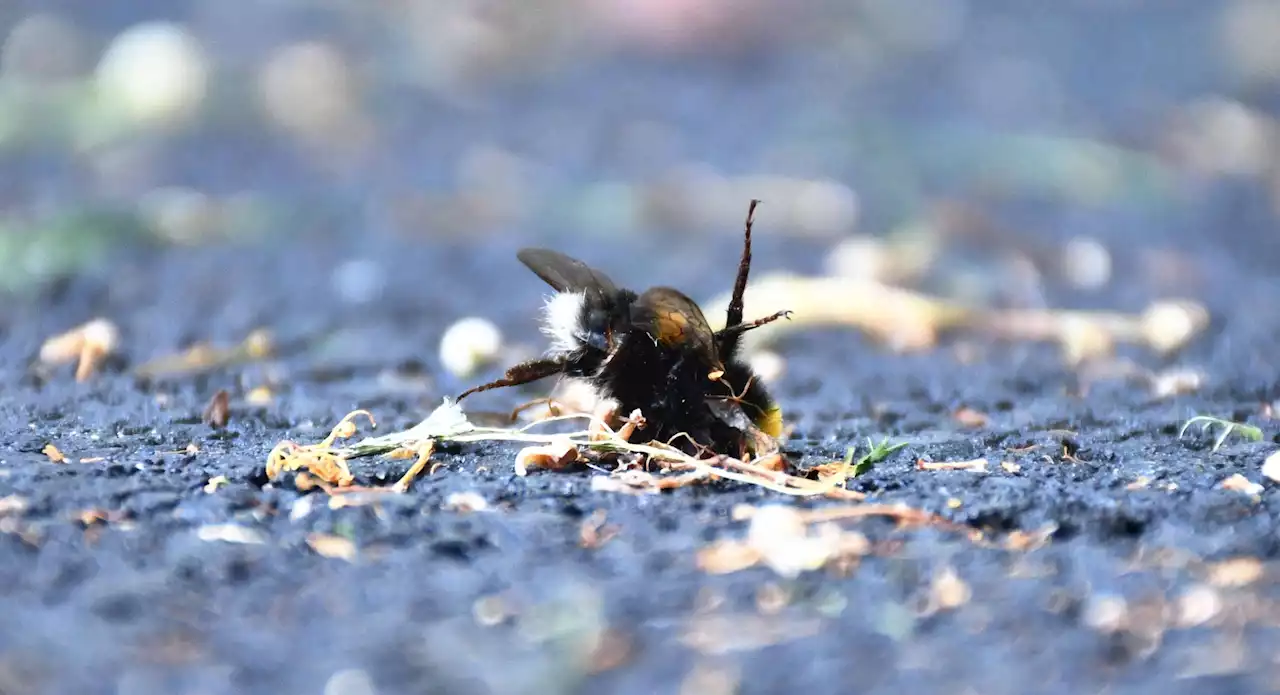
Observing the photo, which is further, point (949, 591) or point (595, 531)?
point (595, 531)

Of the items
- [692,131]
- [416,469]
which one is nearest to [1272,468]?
[416,469]

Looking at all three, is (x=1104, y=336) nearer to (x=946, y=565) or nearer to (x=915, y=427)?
(x=915, y=427)

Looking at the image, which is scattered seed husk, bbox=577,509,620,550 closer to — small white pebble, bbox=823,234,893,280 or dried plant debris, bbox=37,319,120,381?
dried plant debris, bbox=37,319,120,381

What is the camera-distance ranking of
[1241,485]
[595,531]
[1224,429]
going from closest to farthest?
[595,531]
[1241,485]
[1224,429]

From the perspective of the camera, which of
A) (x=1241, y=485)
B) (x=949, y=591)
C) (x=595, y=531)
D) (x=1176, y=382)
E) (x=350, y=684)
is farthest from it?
(x=1176, y=382)

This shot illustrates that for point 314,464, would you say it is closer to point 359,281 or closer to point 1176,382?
point 1176,382

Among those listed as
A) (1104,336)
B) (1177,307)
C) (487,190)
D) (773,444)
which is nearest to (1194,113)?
(1177,307)

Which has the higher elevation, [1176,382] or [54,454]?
[1176,382]
